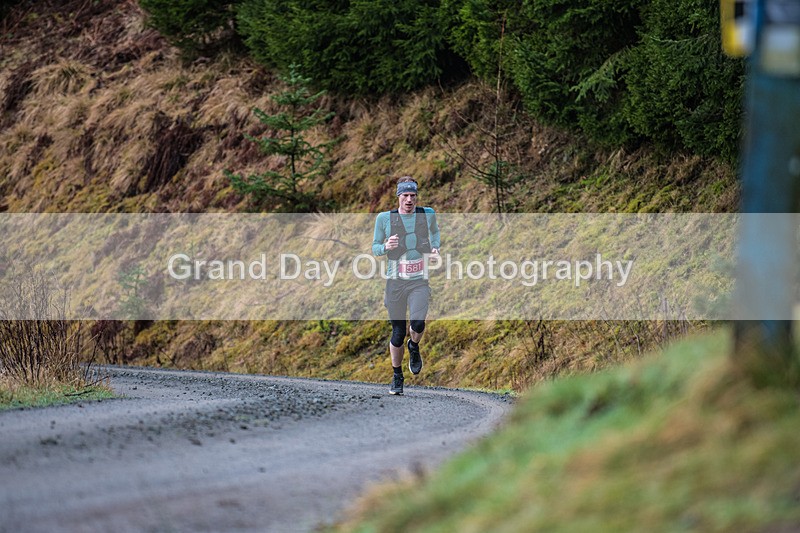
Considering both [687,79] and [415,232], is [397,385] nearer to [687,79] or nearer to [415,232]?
[415,232]

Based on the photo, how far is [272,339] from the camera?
2047cm

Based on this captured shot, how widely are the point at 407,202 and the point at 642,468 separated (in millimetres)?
7988

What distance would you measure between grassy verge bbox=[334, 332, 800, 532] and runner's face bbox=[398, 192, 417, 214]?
6.79 meters

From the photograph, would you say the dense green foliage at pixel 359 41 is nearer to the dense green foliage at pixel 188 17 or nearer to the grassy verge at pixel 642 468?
the dense green foliage at pixel 188 17

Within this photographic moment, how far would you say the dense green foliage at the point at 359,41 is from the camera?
2120 centimetres

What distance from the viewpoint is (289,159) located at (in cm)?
2366

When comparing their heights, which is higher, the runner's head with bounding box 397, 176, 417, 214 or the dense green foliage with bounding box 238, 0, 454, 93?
the dense green foliage with bounding box 238, 0, 454, 93

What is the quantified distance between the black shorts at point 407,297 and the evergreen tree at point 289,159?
30.9 ft

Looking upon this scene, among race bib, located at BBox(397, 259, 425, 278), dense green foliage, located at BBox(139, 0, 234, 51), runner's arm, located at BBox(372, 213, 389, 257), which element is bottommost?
race bib, located at BBox(397, 259, 425, 278)

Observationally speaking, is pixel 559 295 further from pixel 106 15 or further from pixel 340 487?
pixel 106 15

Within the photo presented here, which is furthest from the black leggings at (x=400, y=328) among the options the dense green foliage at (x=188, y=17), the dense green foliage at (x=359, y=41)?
the dense green foliage at (x=188, y=17)

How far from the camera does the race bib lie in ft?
39.8

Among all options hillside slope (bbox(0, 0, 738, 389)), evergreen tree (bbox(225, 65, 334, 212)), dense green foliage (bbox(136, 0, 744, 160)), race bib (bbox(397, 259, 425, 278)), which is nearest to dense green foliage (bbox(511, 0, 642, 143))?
dense green foliage (bbox(136, 0, 744, 160))

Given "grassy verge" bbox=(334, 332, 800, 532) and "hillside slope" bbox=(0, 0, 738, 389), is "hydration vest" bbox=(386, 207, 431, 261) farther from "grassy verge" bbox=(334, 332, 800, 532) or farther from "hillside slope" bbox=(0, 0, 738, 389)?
"grassy verge" bbox=(334, 332, 800, 532)
